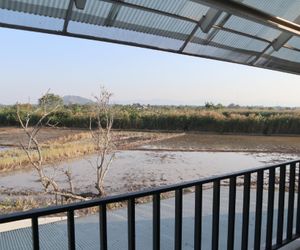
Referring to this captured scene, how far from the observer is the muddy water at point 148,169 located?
9047 mm

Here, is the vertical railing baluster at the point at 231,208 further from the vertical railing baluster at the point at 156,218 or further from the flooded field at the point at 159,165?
the flooded field at the point at 159,165

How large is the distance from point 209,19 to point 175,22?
0.23 meters

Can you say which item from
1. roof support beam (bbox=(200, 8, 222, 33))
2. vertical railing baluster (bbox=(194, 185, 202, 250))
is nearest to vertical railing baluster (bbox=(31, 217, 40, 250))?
vertical railing baluster (bbox=(194, 185, 202, 250))

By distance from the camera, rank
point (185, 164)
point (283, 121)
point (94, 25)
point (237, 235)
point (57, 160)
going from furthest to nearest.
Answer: point (283, 121) → point (57, 160) → point (185, 164) → point (237, 235) → point (94, 25)

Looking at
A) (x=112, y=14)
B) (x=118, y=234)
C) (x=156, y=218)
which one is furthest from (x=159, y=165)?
(x=156, y=218)

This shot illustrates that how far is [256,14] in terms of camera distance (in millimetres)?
1971

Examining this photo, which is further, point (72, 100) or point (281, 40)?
point (72, 100)

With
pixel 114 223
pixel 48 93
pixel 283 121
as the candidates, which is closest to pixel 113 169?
pixel 48 93

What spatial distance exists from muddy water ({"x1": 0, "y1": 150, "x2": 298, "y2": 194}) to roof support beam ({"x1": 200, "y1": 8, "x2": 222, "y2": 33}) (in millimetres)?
6513

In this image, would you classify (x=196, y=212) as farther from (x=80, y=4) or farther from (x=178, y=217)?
(x=80, y=4)

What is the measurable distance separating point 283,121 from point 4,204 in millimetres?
20631

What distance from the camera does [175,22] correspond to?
213 centimetres

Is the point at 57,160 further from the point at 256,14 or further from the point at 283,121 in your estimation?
the point at 283,121

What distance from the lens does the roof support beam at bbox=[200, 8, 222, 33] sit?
2025 millimetres
